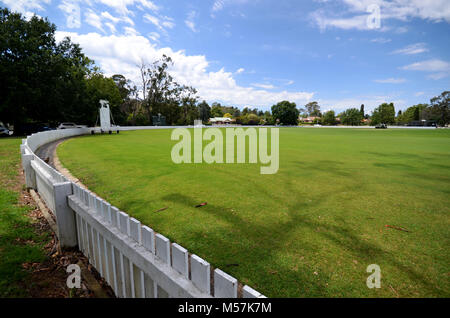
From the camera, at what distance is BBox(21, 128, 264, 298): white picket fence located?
5.22 ft

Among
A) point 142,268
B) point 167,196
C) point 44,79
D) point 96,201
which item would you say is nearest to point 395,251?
point 142,268

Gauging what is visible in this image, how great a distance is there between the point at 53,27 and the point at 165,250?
3850 centimetres

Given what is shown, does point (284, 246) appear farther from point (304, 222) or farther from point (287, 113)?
point (287, 113)

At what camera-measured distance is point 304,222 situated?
4.39 meters

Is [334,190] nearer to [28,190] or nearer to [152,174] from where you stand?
[152,174]

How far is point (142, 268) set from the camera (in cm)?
202

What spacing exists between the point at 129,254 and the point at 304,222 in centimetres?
330

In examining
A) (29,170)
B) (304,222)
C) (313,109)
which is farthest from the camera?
(313,109)

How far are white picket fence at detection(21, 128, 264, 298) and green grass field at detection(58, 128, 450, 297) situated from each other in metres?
1.04

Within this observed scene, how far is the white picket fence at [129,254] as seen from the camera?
5.22 feet

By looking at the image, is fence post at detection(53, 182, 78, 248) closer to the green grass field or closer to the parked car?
the green grass field

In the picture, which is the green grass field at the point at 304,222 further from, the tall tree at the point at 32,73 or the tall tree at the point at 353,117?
the tall tree at the point at 353,117

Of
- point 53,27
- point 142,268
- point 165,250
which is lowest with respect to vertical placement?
point 142,268

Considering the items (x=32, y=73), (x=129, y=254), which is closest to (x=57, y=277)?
(x=129, y=254)
